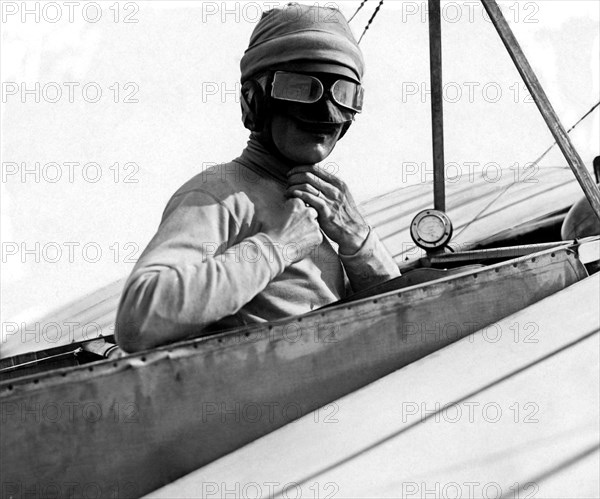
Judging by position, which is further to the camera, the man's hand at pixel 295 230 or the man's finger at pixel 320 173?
the man's finger at pixel 320 173

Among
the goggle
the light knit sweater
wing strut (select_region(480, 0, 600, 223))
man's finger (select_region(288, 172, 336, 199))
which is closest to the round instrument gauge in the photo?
wing strut (select_region(480, 0, 600, 223))

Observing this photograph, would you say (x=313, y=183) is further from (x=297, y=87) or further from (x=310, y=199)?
(x=297, y=87)

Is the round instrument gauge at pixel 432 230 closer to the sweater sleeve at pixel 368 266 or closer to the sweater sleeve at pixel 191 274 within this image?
the sweater sleeve at pixel 368 266

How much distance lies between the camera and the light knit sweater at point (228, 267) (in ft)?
6.97

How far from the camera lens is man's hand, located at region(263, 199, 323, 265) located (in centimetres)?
239

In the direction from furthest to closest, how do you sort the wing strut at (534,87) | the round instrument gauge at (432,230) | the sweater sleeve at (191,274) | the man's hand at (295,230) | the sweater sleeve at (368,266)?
the round instrument gauge at (432,230), the wing strut at (534,87), the sweater sleeve at (368,266), the man's hand at (295,230), the sweater sleeve at (191,274)

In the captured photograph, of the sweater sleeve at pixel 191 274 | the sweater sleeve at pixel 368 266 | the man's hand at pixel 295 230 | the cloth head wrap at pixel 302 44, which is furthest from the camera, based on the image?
the sweater sleeve at pixel 368 266

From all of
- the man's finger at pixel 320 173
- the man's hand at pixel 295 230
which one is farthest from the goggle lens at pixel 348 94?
the man's hand at pixel 295 230

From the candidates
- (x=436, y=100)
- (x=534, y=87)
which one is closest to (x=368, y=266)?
(x=534, y=87)

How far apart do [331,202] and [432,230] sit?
1.69 m

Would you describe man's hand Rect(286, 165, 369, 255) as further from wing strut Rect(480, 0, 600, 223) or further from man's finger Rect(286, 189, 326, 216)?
wing strut Rect(480, 0, 600, 223)

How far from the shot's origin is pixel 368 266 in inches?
104

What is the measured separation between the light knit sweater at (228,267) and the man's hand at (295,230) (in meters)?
0.02

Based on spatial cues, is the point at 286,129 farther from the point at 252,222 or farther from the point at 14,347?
the point at 14,347
